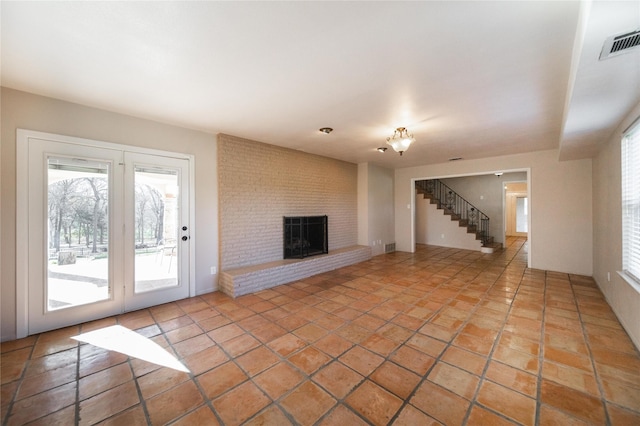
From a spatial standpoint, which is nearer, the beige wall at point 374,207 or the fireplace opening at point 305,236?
the fireplace opening at point 305,236

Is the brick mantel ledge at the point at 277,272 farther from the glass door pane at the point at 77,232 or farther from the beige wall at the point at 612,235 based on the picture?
the beige wall at the point at 612,235

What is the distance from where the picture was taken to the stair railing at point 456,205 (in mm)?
8570

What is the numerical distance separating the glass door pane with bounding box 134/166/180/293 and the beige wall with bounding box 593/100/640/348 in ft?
17.8

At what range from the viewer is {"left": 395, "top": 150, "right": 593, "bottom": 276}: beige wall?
471cm

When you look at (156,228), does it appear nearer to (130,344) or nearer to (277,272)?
(130,344)

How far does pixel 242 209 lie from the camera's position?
4.33 m

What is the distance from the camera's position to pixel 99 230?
3.06 meters

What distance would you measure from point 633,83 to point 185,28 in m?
3.47

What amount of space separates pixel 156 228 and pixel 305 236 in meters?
2.81

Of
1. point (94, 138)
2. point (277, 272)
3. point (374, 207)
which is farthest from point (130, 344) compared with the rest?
point (374, 207)

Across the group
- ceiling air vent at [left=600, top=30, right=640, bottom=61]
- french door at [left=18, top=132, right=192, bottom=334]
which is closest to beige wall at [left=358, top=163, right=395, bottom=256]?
french door at [left=18, top=132, right=192, bottom=334]

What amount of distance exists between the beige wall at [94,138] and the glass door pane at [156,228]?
328 mm

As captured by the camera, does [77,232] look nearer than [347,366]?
No

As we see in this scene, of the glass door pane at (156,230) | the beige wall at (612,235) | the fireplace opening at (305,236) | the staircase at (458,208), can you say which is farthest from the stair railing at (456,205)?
the glass door pane at (156,230)
